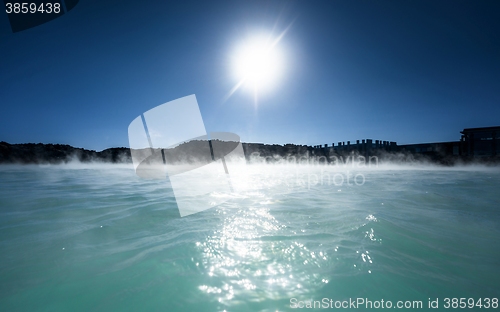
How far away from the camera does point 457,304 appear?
1.53 meters

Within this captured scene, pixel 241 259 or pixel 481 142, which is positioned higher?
pixel 481 142

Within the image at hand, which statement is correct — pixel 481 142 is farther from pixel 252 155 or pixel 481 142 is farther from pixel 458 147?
pixel 252 155

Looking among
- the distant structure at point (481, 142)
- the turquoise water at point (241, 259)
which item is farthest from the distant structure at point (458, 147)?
the turquoise water at point (241, 259)

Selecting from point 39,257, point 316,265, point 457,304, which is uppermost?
point 39,257

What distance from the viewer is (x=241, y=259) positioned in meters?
2.02

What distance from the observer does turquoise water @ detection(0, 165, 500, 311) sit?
1.55m

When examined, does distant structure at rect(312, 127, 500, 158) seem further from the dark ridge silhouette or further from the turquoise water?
the turquoise water

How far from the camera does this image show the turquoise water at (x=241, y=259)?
1549 millimetres

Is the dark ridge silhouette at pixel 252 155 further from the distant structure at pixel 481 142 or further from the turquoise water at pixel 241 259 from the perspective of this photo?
the turquoise water at pixel 241 259

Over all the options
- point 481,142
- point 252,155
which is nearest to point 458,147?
point 481,142

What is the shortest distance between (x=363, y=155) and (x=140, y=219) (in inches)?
872

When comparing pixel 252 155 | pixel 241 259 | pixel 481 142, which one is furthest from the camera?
pixel 252 155

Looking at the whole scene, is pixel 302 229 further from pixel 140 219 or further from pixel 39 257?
pixel 39 257

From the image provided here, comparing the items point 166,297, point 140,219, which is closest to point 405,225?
point 166,297
